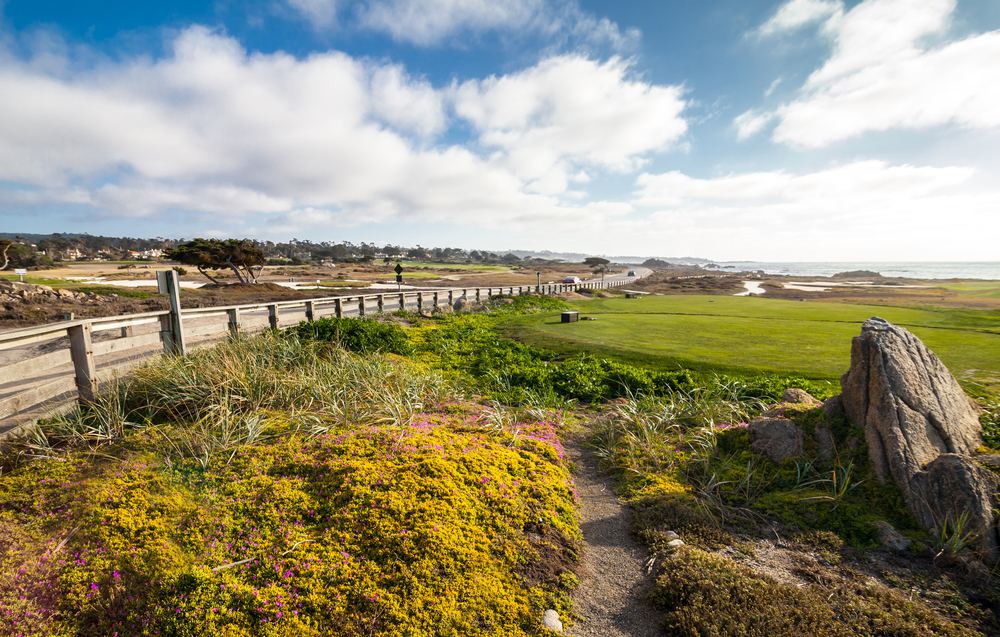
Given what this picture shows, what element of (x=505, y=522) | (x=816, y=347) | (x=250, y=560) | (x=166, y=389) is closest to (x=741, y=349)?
(x=816, y=347)

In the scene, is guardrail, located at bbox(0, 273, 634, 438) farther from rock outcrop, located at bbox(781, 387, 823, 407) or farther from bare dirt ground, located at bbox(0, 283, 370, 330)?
rock outcrop, located at bbox(781, 387, 823, 407)

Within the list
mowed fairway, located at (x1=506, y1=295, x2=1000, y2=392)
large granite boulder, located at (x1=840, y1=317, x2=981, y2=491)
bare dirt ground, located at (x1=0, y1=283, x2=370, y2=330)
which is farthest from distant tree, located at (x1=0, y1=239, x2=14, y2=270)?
large granite boulder, located at (x1=840, y1=317, x2=981, y2=491)

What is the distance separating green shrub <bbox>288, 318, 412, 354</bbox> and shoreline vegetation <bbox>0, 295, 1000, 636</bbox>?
2691mm

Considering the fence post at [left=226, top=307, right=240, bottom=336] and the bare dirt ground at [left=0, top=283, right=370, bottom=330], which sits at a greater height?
the fence post at [left=226, top=307, right=240, bottom=336]

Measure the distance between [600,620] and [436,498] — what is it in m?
1.55

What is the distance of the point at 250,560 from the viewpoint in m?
3.00

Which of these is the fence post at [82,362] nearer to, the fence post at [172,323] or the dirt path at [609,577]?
the fence post at [172,323]

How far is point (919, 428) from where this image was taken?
4.38 meters

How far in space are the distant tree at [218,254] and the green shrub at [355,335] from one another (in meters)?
34.6

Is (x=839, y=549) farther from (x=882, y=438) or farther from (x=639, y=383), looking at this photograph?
(x=639, y=383)

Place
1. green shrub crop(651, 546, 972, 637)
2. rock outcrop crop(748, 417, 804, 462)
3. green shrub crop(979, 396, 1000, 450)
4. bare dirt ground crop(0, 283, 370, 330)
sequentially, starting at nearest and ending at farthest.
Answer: green shrub crop(651, 546, 972, 637)
green shrub crop(979, 396, 1000, 450)
rock outcrop crop(748, 417, 804, 462)
bare dirt ground crop(0, 283, 370, 330)

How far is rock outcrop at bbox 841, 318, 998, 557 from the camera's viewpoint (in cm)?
354

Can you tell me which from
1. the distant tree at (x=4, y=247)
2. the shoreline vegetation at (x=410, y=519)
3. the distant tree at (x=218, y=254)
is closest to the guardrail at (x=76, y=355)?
the shoreline vegetation at (x=410, y=519)

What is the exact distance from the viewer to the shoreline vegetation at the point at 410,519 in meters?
2.74
